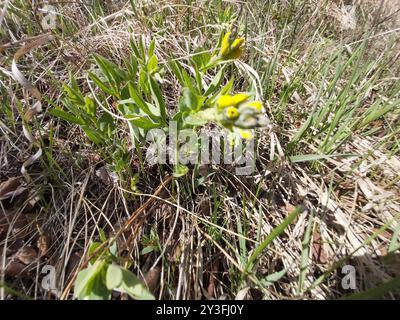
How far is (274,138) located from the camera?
1436 millimetres

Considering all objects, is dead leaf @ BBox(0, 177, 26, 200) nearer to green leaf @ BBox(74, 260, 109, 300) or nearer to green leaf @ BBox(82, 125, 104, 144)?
green leaf @ BBox(82, 125, 104, 144)

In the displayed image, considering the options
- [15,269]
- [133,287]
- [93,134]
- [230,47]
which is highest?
[230,47]

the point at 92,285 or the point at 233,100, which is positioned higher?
the point at 233,100

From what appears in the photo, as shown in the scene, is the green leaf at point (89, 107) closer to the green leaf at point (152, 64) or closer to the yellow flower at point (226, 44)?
the green leaf at point (152, 64)

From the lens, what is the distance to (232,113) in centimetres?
95

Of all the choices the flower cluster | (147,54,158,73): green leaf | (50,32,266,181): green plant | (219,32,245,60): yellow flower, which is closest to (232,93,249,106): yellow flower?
the flower cluster

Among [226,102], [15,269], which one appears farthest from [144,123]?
[15,269]

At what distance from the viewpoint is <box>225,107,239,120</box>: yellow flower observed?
94cm

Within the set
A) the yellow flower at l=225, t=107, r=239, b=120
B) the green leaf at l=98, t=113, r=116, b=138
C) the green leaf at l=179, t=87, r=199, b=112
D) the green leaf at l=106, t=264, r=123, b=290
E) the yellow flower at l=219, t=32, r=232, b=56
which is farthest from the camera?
the green leaf at l=98, t=113, r=116, b=138

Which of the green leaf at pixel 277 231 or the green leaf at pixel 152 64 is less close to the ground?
the green leaf at pixel 152 64

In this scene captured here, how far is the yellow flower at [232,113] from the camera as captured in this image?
3.09ft

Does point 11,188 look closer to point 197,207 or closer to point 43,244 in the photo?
point 43,244

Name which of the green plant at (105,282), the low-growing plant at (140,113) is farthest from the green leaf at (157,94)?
the green plant at (105,282)
